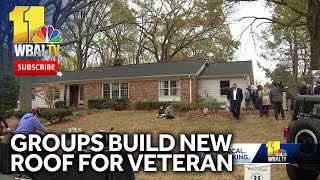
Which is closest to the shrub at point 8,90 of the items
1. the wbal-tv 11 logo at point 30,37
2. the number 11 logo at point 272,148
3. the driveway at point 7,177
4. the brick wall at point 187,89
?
the wbal-tv 11 logo at point 30,37

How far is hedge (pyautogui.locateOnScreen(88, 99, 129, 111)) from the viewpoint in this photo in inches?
1070

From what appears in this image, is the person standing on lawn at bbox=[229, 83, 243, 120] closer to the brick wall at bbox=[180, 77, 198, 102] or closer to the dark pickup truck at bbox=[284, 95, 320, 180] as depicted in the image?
the brick wall at bbox=[180, 77, 198, 102]

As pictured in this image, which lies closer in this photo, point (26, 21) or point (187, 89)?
point (26, 21)

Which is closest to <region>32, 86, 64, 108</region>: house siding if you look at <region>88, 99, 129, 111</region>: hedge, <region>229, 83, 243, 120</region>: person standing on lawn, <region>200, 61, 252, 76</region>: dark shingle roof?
<region>88, 99, 129, 111</region>: hedge

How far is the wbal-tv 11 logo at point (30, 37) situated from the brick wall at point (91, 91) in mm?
4234

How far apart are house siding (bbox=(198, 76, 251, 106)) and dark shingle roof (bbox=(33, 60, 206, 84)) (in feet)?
4.00

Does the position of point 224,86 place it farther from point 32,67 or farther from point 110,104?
point 32,67

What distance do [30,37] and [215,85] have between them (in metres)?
13.8

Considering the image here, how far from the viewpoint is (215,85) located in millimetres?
26625

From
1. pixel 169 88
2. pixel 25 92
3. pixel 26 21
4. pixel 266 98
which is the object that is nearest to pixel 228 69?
pixel 169 88

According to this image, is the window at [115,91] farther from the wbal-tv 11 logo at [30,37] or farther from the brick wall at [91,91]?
the wbal-tv 11 logo at [30,37]

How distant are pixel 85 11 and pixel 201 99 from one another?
25.2 metres

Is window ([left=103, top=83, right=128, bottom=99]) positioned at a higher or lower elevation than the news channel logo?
lower

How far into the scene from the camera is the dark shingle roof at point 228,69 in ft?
85.3
